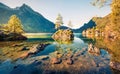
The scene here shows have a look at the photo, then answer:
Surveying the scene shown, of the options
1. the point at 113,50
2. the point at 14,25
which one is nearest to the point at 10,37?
the point at 14,25

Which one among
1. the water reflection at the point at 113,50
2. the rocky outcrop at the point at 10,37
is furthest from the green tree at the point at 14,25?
the water reflection at the point at 113,50

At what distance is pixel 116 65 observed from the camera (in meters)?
31.6

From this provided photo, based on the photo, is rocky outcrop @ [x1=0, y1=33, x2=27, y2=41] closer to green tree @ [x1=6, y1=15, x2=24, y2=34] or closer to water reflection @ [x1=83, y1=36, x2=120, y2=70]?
green tree @ [x1=6, y1=15, x2=24, y2=34]

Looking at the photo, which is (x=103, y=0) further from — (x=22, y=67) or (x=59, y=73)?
(x=22, y=67)

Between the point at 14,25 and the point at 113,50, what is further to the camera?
the point at 14,25

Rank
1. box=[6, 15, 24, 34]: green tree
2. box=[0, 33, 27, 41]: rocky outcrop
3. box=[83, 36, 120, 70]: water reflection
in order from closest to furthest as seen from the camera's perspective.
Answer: box=[83, 36, 120, 70]: water reflection
box=[0, 33, 27, 41]: rocky outcrop
box=[6, 15, 24, 34]: green tree

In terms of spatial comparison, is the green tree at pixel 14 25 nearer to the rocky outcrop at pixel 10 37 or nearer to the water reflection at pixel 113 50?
the rocky outcrop at pixel 10 37

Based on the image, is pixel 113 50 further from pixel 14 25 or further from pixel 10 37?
pixel 14 25

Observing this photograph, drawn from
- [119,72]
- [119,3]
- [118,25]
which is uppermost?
[119,3]

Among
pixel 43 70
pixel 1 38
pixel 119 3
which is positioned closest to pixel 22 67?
pixel 43 70

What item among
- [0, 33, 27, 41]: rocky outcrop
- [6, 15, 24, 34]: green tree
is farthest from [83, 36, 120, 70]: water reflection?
[6, 15, 24, 34]: green tree

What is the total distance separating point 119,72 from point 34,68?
12988 millimetres

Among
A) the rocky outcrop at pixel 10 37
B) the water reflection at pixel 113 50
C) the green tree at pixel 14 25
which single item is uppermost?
the green tree at pixel 14 25

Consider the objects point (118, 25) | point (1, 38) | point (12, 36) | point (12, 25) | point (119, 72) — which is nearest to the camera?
point (119, 72)
